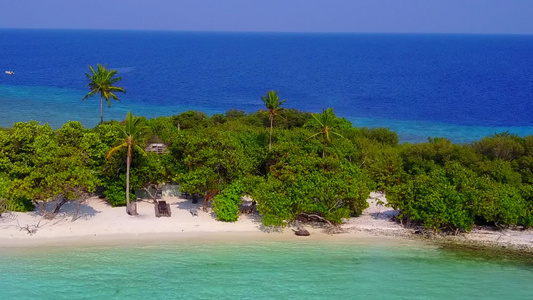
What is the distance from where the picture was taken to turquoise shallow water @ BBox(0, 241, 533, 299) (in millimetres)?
26781

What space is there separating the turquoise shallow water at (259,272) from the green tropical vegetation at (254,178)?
291 cm

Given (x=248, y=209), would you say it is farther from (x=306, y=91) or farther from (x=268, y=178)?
(x=306, y=91)

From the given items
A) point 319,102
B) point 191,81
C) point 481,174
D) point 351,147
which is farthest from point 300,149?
point 191,81

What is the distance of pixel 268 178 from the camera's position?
35594mm

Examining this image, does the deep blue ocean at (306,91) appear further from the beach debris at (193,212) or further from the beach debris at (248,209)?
the beach debris at (193,212)

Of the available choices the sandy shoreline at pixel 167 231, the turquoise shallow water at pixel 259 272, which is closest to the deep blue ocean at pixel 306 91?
the sandy shoreline at pixel 167 231

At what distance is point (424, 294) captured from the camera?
2723cm

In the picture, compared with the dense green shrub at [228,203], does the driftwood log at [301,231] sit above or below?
below

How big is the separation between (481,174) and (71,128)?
1215 inches

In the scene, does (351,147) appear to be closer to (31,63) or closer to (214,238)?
(214,238)

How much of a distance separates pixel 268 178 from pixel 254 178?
3.83ft

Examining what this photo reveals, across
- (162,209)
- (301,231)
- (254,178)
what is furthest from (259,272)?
(162,209)

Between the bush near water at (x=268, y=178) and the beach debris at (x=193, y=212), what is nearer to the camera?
the bush near water at (x=268, y=178)

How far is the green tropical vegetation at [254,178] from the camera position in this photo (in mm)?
32688
